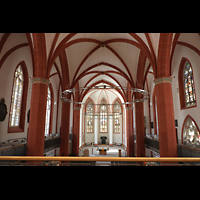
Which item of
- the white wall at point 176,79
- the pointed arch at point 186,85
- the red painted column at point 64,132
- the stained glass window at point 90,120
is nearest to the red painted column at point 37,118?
the red painted column at point 64,132

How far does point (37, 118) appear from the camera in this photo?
27.5ft

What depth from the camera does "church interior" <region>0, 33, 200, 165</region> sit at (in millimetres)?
8195

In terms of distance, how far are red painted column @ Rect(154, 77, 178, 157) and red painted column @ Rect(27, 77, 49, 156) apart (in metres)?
6.58

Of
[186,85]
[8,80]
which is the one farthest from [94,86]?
[186,85]

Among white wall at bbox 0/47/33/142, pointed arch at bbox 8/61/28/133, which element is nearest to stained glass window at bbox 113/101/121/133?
pointed arch at bbox 8/61/28/133

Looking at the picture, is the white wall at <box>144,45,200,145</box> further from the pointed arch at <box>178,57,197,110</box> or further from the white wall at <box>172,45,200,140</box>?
the pointed arch at <box>178,57,197,110</box>

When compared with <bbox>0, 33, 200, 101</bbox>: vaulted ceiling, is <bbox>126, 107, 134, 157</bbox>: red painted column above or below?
below

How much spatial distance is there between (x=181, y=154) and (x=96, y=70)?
44.8 ft

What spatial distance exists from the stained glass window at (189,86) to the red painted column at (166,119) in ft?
10.5

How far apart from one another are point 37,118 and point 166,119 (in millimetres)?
7084

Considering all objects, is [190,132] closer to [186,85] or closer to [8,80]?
[186,85]
